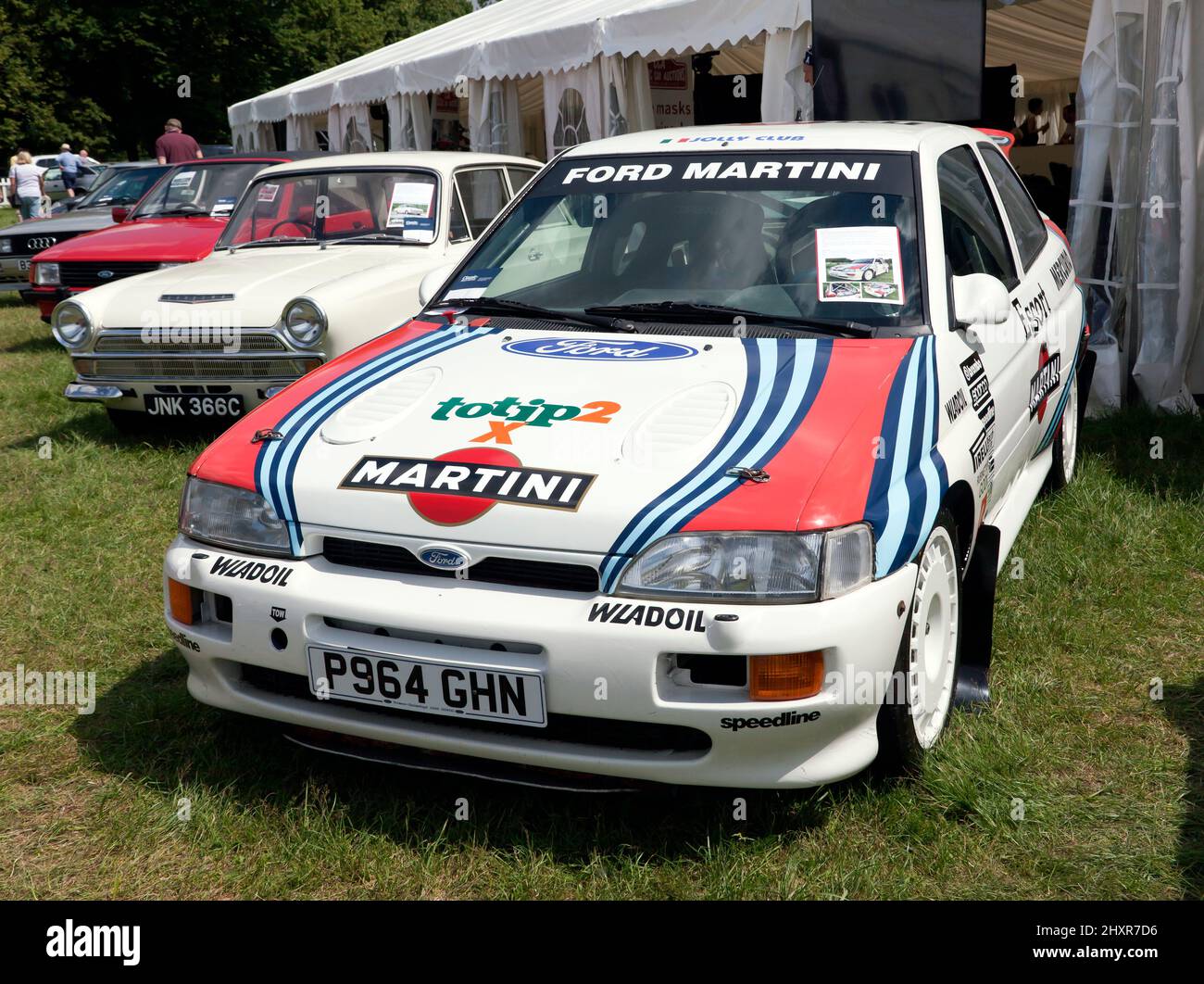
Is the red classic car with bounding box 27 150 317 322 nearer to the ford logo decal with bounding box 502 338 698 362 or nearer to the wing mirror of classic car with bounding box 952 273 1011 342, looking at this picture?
the ford logo decal with bounding box 502 338 698 362

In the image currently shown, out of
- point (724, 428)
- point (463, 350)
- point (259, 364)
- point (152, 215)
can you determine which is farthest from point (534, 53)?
point (724, 428)

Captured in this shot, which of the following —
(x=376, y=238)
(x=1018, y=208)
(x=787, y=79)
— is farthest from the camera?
(x=787, y=79)

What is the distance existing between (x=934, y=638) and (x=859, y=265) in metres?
1.05

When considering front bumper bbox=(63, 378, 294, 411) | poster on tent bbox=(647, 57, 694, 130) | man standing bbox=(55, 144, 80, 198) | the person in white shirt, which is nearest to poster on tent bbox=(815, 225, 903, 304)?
front bumper bbox=(63, 378, 294, 411)

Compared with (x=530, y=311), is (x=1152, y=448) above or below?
below

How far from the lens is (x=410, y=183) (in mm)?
6570

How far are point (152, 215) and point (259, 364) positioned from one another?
4142 mm

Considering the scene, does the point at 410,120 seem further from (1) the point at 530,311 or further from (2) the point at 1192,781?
(2) the point at 1192,781

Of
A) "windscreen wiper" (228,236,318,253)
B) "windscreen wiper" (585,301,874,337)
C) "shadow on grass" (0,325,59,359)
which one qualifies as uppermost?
"windscreen wiper" (228,236,318,253)

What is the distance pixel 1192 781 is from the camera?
114 inches

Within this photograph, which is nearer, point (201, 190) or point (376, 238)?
point (376, 238)

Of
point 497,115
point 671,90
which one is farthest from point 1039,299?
point 497,115

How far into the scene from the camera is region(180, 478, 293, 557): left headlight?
8.88 feet

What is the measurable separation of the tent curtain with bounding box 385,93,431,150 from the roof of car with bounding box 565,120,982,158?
31.0 ft
